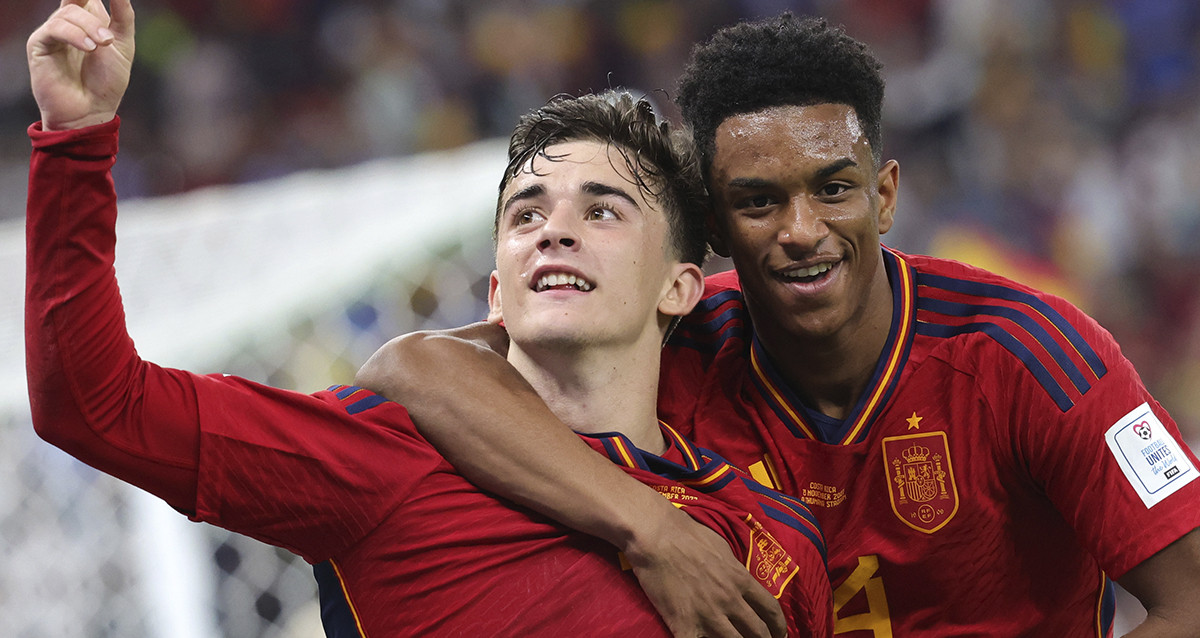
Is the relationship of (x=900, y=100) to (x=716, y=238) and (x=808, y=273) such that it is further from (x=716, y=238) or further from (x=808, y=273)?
(x=808, y=273)

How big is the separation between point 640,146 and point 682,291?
31 cm

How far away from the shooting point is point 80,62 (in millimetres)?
1583

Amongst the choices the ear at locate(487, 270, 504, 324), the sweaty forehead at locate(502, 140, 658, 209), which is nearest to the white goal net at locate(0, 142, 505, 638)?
the ear at locate(487, 270, 504, 324)

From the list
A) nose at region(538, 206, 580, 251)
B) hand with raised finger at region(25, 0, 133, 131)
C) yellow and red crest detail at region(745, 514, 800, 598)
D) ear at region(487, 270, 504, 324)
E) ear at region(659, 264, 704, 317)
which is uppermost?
hand with raised finger at region(25, 0, 133, 131)

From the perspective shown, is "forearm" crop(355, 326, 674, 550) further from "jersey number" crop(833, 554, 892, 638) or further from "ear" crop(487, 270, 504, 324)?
"jersey number" crop(833, 554, 892, 638)

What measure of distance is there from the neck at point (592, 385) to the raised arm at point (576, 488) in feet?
0.43

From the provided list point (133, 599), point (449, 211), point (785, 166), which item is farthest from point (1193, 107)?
point (133, 599)

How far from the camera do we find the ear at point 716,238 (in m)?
2.50

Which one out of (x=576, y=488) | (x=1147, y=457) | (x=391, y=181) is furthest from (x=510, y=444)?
(x=391, y=181)

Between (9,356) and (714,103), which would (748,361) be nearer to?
(714,103)

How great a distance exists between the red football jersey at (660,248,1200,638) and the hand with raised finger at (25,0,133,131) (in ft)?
4.43

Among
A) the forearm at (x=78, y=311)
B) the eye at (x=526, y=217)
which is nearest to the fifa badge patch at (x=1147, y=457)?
the eye at (x=526, y=217)

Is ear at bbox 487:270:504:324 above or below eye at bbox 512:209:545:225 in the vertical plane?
below

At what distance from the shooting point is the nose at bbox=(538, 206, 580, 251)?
7.23 ft
